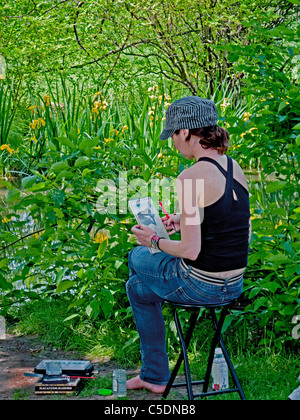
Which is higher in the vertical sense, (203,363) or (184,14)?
(184,14)

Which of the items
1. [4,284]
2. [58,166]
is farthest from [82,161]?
[4,284]

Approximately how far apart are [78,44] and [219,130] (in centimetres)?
720

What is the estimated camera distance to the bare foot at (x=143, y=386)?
3.04 m

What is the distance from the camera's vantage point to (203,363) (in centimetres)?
341

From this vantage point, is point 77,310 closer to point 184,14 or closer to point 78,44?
point 184,14

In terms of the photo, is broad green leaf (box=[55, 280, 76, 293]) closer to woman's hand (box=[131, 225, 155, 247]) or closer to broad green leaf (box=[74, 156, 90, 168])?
broad green leaf (box=[74, 156, 90, 168])

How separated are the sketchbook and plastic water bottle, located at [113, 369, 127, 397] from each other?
0.66 m

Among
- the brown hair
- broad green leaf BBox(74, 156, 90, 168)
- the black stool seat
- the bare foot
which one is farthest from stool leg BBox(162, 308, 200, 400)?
broad green leaf BBox(74, 156, 90, 168)

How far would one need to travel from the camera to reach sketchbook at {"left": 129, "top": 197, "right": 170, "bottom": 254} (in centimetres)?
279

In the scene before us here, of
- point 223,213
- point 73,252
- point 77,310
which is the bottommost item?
point 77,310

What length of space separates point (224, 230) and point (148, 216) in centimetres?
38

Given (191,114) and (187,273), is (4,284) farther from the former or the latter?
(191,114)
